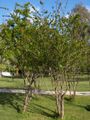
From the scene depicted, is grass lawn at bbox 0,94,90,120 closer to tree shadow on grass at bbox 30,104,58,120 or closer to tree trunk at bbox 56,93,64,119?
tree shadow on grass at bbox 30,104,58,120

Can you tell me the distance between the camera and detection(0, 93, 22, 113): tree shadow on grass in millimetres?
20109

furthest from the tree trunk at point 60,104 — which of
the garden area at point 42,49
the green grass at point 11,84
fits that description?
the green grass at point 11,84

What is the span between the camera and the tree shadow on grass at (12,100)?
20.1m

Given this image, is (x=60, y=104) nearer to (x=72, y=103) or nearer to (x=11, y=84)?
(x=72, y=103)

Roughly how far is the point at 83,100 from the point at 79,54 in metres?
7.52

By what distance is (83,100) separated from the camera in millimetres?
25125

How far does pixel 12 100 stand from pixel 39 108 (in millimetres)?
2136

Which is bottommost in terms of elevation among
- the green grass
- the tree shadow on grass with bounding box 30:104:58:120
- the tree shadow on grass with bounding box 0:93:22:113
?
the tree shadow on grass with bounding box 30:104:58:120

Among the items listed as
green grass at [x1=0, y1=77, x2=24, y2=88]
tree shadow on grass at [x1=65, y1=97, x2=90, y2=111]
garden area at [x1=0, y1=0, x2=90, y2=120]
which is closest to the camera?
garden area at [x1=0, y1=0, x2=90, y2=120]

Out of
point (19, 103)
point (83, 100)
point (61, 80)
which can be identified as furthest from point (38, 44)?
point (83, 100)

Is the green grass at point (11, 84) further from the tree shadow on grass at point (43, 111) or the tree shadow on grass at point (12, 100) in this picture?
the tree shadow on grass at point (43, 111)

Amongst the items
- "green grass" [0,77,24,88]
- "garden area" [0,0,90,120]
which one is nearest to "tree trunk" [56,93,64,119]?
"garden area" [0,0,90,120]

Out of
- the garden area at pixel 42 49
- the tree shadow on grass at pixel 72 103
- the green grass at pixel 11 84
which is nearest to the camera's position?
the garden area at pixel 42 49

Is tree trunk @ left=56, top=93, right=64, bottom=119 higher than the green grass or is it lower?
lower
